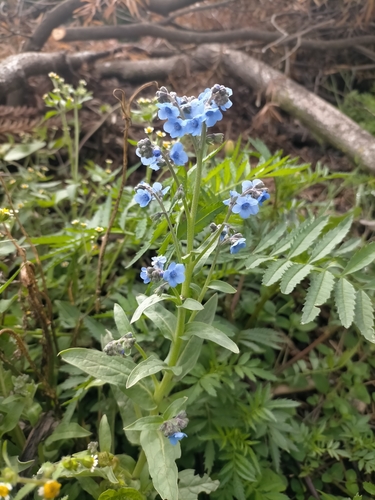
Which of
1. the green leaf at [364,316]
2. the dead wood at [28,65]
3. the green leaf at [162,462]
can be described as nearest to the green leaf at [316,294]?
the green leaf at [364,316]

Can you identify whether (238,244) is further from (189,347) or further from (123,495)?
(123,495)

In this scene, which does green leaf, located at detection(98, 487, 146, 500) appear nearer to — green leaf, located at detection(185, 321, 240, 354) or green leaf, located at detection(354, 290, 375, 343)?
green leaf, located at detection(185, 321, 240, 354)

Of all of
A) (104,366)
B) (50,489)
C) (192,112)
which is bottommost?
(104,366)

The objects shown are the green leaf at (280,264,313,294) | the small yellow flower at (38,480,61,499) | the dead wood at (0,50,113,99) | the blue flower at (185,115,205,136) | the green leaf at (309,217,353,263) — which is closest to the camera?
the small yellow flower at (38,480,61,499)

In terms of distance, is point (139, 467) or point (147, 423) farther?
point (139, 467)

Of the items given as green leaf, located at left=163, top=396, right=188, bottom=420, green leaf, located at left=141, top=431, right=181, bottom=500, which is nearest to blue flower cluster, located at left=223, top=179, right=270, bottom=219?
green leaf, located at left=163, top=396, right=188, bottom=420

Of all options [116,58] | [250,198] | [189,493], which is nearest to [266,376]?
[189,493]

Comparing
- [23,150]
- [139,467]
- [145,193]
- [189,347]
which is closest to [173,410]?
[189,347]
